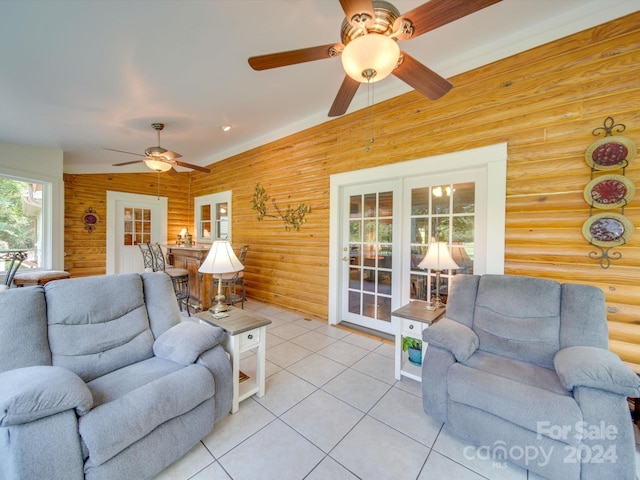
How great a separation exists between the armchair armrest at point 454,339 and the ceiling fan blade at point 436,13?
A: 188 centimetres

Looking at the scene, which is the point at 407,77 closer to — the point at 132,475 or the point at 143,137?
the point at 132,475

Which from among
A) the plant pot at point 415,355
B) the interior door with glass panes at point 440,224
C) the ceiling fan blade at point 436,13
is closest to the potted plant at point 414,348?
the plant pot at point 415,355

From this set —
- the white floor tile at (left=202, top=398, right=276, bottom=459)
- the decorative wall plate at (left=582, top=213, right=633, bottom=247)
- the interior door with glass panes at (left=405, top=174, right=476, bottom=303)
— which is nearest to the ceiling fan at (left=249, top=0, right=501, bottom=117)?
the interior door with glass panes at (left=405, top=174, right=476, bottom=303)

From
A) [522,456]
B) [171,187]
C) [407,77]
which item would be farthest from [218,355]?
[171,187]

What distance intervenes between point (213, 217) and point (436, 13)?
5750 mm

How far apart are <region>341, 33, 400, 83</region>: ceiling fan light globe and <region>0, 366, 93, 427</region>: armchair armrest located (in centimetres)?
217

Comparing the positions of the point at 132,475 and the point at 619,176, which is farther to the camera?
the point at 619,176

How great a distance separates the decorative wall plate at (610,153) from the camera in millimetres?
1940

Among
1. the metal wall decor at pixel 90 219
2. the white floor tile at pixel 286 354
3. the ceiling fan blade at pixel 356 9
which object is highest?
the ceiling fan blade at pixel 356 9

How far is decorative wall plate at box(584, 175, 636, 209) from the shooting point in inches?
76.0

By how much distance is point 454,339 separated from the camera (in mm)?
1832

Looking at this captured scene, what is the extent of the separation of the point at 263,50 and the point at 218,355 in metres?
2.62

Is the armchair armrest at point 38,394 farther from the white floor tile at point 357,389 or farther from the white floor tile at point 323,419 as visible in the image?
the white floor tile at point 357,389

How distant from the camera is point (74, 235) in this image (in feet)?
17.3
